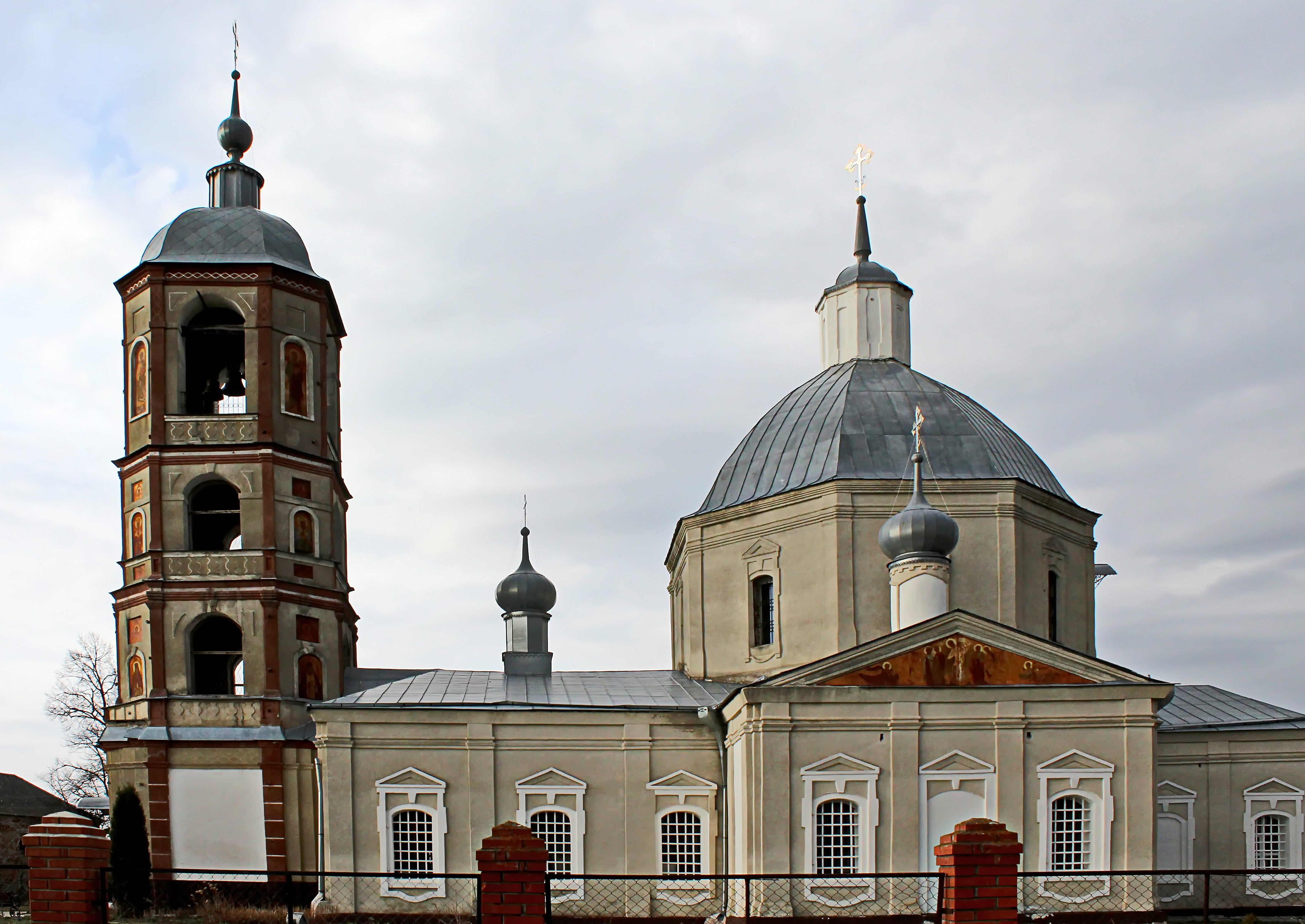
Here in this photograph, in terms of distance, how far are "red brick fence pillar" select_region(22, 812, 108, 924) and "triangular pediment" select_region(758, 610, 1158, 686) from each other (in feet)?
36.4

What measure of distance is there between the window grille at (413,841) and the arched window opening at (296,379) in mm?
6507

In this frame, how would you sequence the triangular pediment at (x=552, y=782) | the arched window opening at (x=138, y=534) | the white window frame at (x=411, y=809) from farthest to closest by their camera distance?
the arched window opening at (x=138, y=534)
the triangular pediment at (x=552, y=782)
the white window frame at (x=411, y=809)

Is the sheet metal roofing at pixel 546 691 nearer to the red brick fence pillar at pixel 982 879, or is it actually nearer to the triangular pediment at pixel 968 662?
the triangular pediment at pixel 968 662

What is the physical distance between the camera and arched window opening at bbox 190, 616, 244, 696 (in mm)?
22062

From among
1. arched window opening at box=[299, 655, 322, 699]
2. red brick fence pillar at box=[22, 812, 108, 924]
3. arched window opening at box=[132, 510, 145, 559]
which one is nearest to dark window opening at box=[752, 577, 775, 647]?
arched window opening at box=[299, 655, 322, 699]

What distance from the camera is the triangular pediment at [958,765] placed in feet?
63.6

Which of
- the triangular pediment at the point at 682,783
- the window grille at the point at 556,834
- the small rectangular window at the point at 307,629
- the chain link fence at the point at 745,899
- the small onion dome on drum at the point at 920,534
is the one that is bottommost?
the chain link fence at the point at 745,899

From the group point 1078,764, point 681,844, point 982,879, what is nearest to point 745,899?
point 681,844

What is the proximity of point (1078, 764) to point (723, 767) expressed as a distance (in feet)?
16.7

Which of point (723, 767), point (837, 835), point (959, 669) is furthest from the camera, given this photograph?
point (723, 767)

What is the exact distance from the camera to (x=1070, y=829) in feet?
63.8

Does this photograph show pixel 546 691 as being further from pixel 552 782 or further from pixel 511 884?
pixel 511 884

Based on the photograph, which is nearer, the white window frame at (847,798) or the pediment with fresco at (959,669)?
the white window frame at (847,798)

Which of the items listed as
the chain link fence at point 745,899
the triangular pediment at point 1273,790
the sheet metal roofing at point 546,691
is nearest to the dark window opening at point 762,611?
the sheet metal roofing at point 546,691
